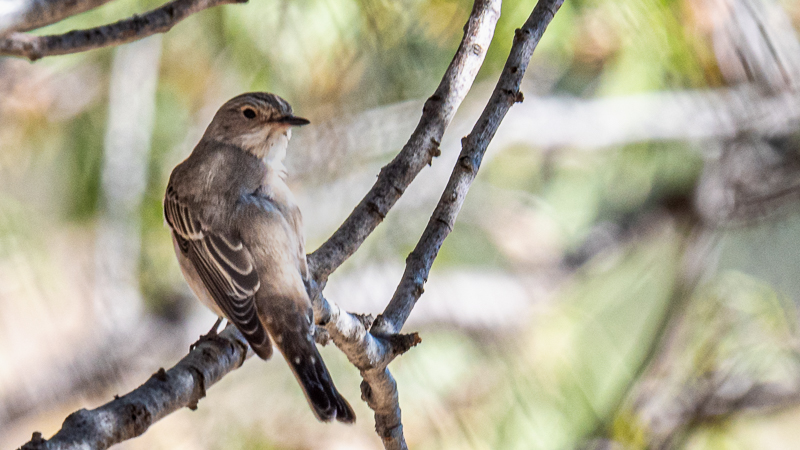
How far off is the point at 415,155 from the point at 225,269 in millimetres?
488

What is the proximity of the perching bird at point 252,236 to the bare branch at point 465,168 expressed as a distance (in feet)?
0.72

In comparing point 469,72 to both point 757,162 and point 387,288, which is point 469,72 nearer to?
point 387,288

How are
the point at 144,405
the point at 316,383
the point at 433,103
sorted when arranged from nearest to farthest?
1. the point at 144,405
2. the point at 316,383
3. the point at 433,103

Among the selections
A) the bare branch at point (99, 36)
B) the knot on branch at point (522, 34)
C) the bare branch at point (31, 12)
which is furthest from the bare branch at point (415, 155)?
the bare branch at point (31, 12)

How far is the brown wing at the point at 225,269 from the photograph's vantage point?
4.43 feet

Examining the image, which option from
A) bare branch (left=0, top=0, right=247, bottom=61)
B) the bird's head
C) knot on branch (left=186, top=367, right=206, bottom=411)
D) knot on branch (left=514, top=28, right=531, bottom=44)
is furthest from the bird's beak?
knot on branch (left=186, top=367, right=206, bottom=411)

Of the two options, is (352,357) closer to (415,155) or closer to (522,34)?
(415,155)

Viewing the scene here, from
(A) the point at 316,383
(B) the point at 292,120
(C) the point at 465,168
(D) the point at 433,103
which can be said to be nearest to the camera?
(A) the point at 316,383

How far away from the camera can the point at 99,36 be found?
46.0 inches

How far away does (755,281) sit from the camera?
130 inches

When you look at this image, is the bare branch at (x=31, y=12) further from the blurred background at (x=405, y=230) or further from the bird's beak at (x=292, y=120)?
the blurred background at (x=405, y=230)

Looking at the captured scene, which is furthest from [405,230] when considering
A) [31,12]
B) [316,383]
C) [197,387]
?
[31,12]

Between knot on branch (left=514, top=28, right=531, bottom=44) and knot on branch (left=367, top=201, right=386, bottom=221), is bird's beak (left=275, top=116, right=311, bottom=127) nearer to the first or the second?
knot on branch (left=367, top=201, right=386, bottom=221)

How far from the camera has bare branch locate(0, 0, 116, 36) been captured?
1020 millimetres
